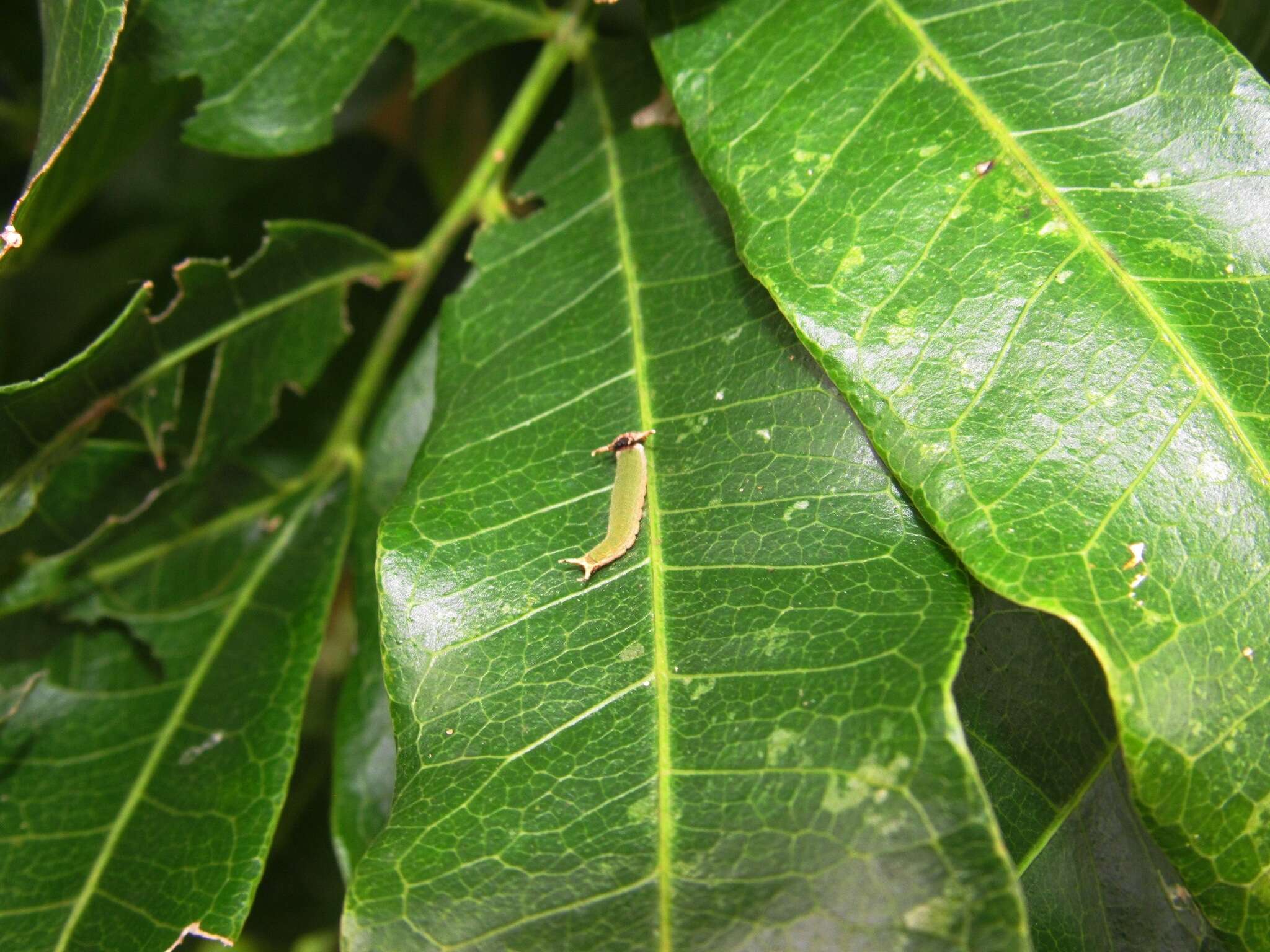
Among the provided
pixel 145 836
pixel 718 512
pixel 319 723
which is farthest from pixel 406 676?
pixel 319 723

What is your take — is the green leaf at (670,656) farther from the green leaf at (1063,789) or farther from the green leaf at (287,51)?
the green leaf at (287,51)

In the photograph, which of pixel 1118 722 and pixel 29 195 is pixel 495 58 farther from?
pixel 1118 722

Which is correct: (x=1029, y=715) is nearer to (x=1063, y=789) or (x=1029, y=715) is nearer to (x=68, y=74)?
(x=1063, y=789)

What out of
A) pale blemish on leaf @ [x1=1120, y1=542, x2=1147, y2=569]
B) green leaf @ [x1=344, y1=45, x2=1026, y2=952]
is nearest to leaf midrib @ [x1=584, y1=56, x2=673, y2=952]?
green leaf @ [x1=344, y1=45, x2=1026, y2=952]

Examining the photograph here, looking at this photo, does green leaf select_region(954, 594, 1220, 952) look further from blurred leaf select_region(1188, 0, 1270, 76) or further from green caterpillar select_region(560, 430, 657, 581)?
blurred leaf select_region(1188, 0, 1270, 76)

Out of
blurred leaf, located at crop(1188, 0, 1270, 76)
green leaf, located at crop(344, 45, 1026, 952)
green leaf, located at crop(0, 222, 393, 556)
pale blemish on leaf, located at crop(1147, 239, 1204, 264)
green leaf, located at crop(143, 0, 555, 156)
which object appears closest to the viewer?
green leaf, located at crop(344, 45, 1026, 952)

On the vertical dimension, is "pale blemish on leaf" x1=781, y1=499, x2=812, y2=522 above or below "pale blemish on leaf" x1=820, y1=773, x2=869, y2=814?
above
